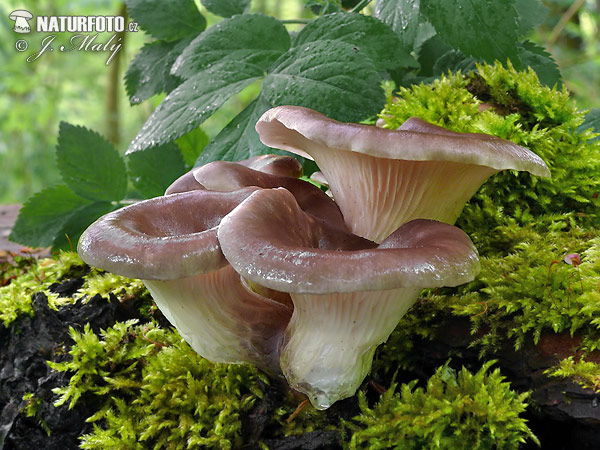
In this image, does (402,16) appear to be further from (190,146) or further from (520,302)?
(190,146)

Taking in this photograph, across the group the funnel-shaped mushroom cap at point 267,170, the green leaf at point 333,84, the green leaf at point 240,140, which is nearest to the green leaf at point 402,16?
the green leaf at point 333,84

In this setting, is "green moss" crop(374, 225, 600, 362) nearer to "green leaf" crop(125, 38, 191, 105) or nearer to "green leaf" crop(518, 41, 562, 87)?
"green leaf" crop(518, 41, 562, 87)

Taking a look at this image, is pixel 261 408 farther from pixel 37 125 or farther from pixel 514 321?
pixel 37 125

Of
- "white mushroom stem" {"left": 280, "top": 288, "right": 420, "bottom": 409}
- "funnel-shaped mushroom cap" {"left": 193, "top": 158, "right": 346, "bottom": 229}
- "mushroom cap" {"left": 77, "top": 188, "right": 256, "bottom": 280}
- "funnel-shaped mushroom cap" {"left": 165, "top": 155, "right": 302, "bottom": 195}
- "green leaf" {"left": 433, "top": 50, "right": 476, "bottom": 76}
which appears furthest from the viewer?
"green leaf" {"left": 433, "top": 50, "right": 476, "bottom": 76}

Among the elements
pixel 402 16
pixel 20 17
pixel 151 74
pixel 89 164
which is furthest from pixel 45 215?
pixel 20 17

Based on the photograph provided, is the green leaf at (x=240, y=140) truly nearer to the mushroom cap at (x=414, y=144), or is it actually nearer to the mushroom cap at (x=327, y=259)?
the mushroom cap at (x=414, y=144)

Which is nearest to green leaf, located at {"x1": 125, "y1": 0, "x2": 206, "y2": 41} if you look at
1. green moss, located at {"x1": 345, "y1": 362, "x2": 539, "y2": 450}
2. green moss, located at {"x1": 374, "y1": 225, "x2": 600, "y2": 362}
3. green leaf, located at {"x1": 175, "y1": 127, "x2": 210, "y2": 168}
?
green leaf, located at {"x1": 175, "y1": 127, "x2": 210, "y2": 168}
